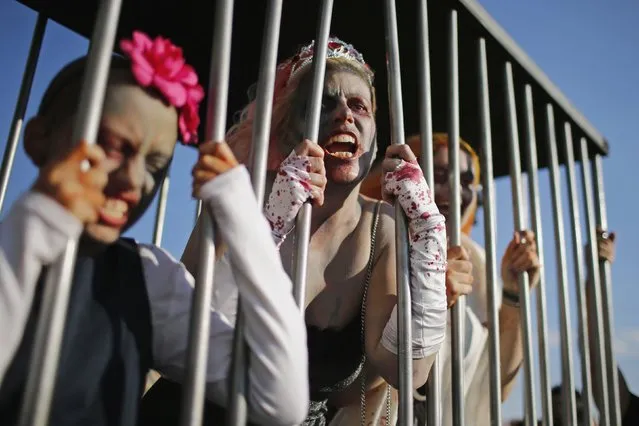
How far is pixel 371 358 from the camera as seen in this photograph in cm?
123

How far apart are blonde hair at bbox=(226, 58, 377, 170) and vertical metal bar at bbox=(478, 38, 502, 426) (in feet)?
0.95

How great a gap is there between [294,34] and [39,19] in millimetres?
681

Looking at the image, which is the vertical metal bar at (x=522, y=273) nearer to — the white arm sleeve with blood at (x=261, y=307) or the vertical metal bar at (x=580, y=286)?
the vertical metal bar at (x=580, y=286)

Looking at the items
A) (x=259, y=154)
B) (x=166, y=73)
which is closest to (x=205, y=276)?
(x=259, y=154)

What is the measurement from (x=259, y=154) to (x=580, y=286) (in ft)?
4.54

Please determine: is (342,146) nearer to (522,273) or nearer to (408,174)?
(408,174)

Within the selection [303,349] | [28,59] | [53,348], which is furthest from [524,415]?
[28,59]

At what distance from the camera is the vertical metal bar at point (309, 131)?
2.81ft

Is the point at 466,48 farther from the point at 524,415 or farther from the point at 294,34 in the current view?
the point at 524,415

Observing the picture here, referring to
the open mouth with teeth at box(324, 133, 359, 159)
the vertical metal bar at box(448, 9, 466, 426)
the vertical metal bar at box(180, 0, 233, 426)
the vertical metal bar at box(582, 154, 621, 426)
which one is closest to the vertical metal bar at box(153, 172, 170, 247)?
the open mouth with teeth at box(324, 133, 359, 159)

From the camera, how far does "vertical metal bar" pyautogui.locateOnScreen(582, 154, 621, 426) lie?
1798 millimetres

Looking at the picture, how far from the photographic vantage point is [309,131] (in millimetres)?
952

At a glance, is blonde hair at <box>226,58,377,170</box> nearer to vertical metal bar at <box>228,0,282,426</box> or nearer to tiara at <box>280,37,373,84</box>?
tiara at <box>280,37,373,84</box>

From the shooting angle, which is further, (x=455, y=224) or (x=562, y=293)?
(x=562, y=293)
